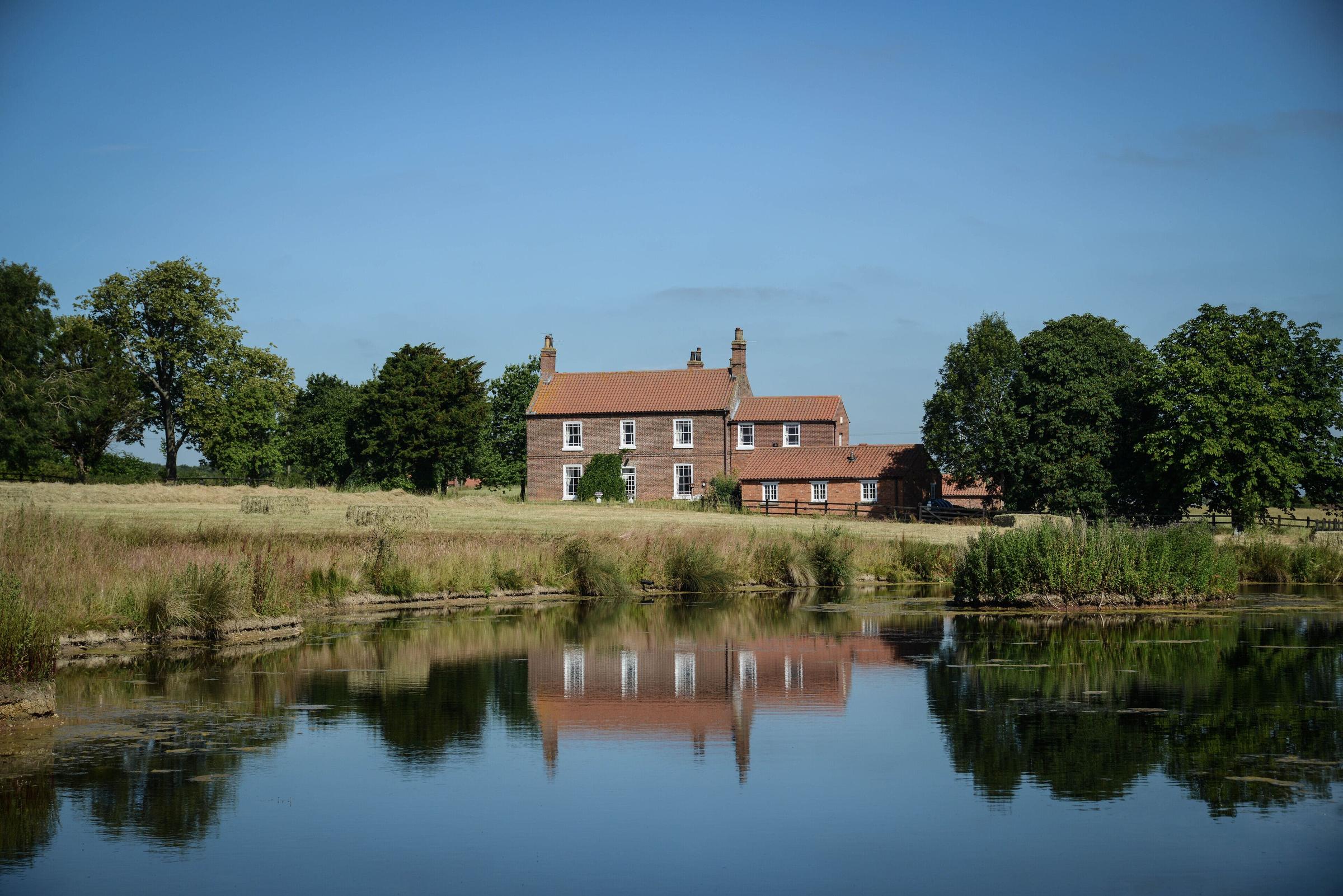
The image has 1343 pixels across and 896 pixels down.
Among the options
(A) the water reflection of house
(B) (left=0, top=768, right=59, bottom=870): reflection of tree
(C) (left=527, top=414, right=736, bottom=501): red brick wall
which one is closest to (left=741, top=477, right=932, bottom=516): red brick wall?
(C) (left=527, top=414, right=736, bottom=501): red brick wall

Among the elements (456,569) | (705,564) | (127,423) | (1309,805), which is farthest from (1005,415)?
(127,423)

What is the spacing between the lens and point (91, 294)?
7444cm

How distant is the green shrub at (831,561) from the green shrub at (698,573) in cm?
255

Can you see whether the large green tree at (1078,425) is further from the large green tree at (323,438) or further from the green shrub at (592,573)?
the large green tree at (323,438)

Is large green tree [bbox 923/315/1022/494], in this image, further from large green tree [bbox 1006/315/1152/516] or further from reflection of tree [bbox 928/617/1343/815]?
reflection of tree [bbox 928/617/1343/815]

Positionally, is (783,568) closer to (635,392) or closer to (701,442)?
(701,442)

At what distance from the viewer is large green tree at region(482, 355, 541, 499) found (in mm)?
82000

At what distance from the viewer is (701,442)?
67.2m

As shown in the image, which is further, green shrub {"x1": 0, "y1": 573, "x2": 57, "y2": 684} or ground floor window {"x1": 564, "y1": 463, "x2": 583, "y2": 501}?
ground floor window {"x1": 564, "y1": 463, "x2": 583, "y2": 501}

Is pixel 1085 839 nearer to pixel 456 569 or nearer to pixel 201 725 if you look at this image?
pixel 201 725

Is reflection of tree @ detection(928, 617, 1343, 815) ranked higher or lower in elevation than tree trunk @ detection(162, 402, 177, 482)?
lower

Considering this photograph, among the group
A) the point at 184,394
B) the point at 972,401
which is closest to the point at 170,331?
the point at 184,394

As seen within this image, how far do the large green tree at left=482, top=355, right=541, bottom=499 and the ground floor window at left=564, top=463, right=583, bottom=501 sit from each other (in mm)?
13319

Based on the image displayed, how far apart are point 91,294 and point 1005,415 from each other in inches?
2127
